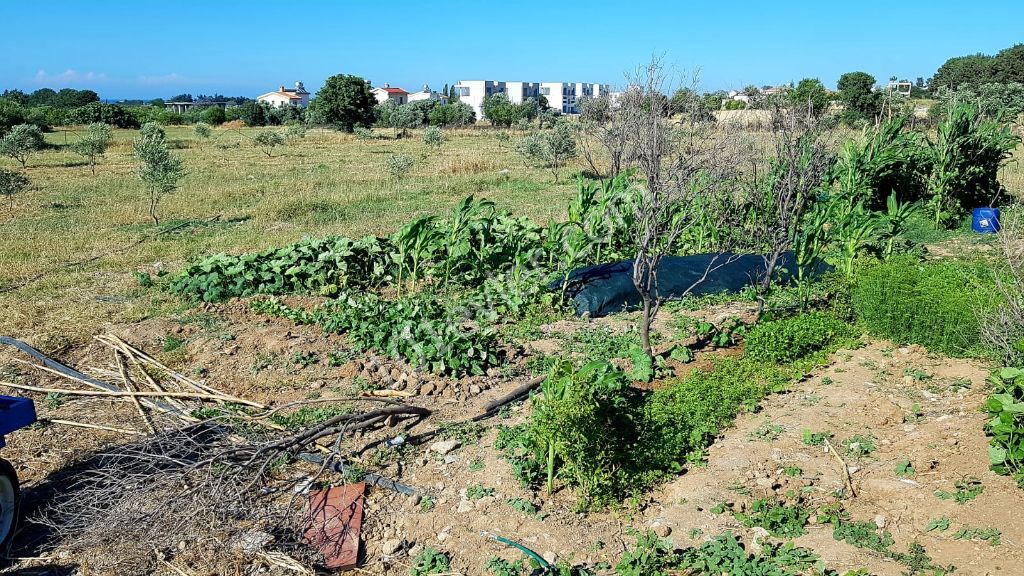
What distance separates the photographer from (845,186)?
11039mm

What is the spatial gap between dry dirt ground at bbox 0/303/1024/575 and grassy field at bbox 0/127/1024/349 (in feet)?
7.02

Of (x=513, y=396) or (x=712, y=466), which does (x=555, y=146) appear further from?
(x=712, y=466)

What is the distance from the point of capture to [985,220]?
36.6 ft

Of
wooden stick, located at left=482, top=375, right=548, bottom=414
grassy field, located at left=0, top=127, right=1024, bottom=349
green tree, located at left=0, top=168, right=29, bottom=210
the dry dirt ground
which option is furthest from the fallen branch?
green tree, located at left=0, top=168, right=29, bottom=210

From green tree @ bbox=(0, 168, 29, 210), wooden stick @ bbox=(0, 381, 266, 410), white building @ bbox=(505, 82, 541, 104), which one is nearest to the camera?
wooden stick @ bbox=(0, 381, 266, 410)

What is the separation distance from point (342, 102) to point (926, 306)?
134 ft

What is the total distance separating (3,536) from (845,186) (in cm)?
1092

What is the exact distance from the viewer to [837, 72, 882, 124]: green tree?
26.2 metres

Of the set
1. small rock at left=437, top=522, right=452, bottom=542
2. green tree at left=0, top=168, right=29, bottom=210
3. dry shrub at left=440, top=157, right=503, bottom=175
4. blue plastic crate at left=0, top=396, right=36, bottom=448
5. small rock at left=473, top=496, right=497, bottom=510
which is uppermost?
dry shrub at left=440, top=157, right=503, bottom=175

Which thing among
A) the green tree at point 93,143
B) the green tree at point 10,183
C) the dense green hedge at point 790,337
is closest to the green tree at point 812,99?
the dense green hedge at point 790,337

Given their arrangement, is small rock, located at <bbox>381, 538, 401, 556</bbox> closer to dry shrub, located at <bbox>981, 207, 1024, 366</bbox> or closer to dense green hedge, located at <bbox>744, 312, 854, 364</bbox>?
dense green hedge, located at <bbox>744, 312, 854, 364</bbox>

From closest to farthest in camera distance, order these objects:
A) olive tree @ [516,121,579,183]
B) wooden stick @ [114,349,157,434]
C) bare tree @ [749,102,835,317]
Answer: wooden stick @ [114,349,157,434] < bare tree @ [749,102,835,317] < olive tree @ [516,121,579,183]

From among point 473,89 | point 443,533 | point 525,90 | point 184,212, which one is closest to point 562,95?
point 525,90

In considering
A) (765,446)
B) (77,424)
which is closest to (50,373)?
(77,424)
